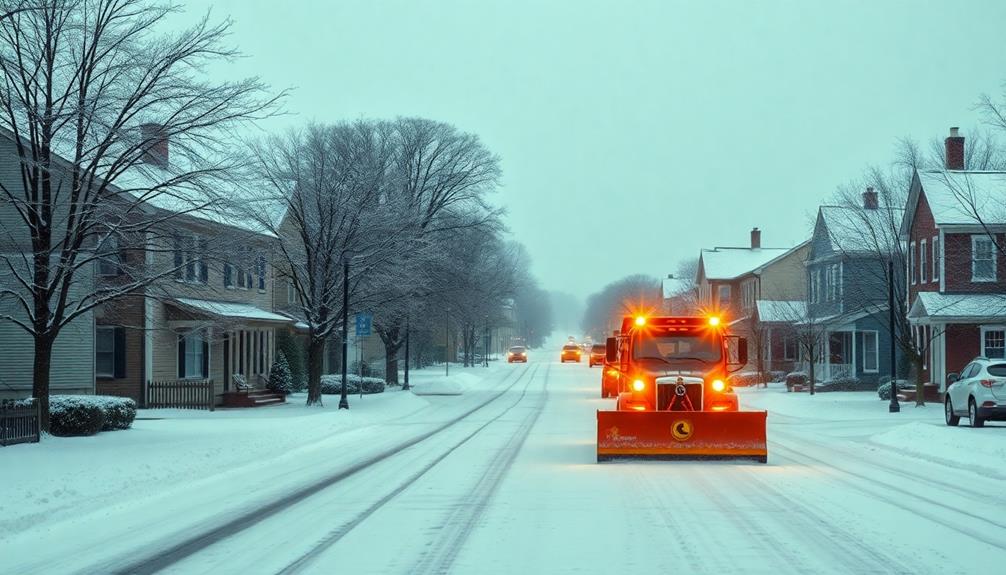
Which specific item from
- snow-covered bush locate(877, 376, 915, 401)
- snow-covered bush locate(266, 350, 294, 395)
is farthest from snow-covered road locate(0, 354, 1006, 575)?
snow-covered bush locate(266, 350, 294, 395)

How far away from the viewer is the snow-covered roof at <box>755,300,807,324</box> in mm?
58781

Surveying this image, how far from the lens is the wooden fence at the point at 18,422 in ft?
68.2

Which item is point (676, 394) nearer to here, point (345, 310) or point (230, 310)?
point (345, 310)

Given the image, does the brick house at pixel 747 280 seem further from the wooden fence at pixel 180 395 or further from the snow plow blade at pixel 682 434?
the snow plow blade at pixel 682 434

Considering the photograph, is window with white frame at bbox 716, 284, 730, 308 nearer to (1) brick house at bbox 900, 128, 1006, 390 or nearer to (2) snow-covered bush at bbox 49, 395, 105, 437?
(1) brick house at bbox 900, 128, 1006, 390

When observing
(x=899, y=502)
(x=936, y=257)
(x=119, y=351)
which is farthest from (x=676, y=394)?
(x=936, y=257)

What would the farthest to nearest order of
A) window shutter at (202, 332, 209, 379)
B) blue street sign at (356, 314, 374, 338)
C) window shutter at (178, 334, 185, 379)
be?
window shutter at (202, 332, 209, 379), window shutter at (178, 334, 185, 379), blue street sign at (356, 314, 374, 338)

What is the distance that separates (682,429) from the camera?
20.2 metres

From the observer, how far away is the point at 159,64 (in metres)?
21.7

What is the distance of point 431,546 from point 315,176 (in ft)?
92.7

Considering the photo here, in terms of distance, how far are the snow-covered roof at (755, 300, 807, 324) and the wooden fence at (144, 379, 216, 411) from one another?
2880 centimetres

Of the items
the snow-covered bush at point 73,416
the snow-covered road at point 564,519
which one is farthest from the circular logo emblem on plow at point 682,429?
the snow-covered bush at point 73,416

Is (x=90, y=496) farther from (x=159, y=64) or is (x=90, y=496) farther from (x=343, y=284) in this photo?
(x=343, y=284)

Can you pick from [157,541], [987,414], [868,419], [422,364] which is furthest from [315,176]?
[422,364]
